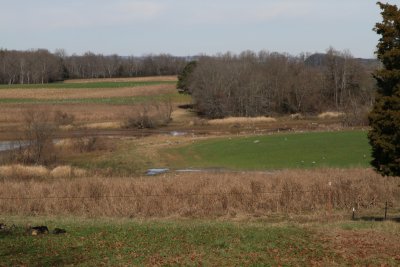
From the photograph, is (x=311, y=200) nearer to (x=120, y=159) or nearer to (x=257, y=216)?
(x=257, y=216)

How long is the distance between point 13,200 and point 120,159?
19481mm

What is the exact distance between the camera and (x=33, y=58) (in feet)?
513

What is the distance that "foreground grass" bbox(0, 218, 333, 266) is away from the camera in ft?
39.2

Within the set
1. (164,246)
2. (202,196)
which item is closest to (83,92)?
(202,196)

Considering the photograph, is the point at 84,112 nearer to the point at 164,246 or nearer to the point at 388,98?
the point at 388,98

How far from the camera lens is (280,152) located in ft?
135

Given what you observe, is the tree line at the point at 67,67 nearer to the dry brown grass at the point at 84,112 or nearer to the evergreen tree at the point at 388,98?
the dry brown grass at the point at 84,112

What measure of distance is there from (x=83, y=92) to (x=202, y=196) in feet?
314

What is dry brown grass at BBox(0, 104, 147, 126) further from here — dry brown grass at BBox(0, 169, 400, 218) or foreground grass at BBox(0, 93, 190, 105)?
dry brown grass at BBox(0, 169, 400, 218)

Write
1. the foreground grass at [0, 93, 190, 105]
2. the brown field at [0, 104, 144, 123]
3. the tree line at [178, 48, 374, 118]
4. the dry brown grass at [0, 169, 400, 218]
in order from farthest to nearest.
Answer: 1. the foreground grass at [0, 93, 190, 105]
2. the tree line at [178, 48, 374, 118]
3. the brown field at [0, 104, 144, 123]
4. the dry brown grass at [0, 169, 400, 218]

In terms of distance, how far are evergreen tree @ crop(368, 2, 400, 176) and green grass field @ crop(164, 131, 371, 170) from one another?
17855 millimetres

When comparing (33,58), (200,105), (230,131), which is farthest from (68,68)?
(230,131)

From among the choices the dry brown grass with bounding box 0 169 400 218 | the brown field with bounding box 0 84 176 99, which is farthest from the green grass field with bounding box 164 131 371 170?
the brown field with bounding box 0 84 176 99

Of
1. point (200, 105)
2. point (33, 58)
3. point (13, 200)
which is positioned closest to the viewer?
point (13, 200)
